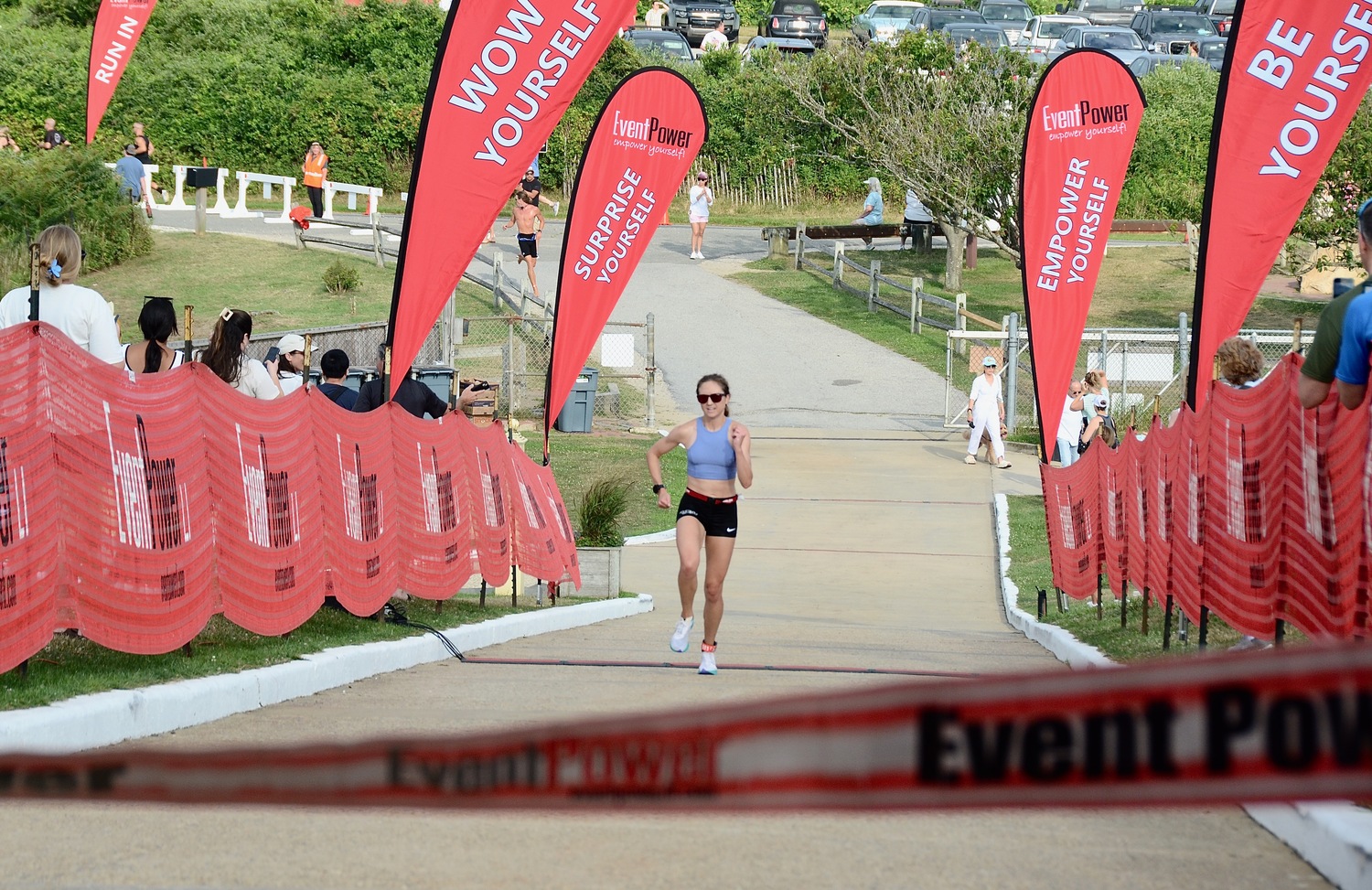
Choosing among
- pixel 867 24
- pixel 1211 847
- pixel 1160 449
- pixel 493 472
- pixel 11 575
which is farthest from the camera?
pixel 867 24

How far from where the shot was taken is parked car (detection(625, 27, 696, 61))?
47594 millimetres

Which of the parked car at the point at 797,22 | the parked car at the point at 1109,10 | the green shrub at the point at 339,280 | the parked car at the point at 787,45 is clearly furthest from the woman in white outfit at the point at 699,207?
the parked car at the point at 1109,10

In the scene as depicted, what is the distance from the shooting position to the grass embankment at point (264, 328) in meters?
7.01

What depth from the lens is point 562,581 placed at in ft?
48.5

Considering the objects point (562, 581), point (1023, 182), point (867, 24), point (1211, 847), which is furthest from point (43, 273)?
point (867, 24)

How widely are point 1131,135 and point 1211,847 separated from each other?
10.1 meters

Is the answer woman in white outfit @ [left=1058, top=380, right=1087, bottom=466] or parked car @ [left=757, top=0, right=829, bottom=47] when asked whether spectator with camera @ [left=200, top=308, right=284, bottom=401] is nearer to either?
woman in white outfit @ [left=1058, top=380, right=1087, bottom=466]

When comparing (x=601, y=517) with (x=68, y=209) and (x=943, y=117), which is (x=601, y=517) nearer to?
(x=68, y=209)

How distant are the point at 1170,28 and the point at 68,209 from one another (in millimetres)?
32236

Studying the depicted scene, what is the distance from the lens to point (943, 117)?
3375 cm

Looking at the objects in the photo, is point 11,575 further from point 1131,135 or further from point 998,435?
point 998,435

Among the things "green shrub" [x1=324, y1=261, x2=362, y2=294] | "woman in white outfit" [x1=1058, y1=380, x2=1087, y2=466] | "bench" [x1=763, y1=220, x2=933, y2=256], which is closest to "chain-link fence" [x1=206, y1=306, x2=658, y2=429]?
"green shrub" [x1=324, y1=261, x2=362, y2=294]

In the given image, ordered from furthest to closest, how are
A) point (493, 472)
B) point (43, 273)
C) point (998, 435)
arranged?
point (998, 435) < point (493, 472) < point (43, 273)

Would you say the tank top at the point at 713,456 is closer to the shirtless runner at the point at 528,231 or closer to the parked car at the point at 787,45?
the shirtless runner at the point at 528,231
